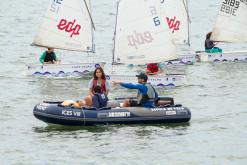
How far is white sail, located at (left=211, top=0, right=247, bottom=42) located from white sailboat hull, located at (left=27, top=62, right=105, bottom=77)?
39.7ft

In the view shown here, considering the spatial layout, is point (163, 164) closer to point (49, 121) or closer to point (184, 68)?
point (49, 121)

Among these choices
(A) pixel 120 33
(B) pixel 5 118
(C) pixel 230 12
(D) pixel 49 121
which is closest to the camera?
(D) pixel 49 121

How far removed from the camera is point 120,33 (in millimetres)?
44562

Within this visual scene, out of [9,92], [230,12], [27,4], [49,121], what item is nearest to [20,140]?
[49,121]

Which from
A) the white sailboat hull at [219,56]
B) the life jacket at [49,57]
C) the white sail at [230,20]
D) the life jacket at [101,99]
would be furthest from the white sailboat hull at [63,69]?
the life jacket at [101,99]

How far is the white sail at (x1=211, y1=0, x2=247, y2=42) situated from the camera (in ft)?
190

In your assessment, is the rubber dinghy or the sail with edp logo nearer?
the rubber dinghy

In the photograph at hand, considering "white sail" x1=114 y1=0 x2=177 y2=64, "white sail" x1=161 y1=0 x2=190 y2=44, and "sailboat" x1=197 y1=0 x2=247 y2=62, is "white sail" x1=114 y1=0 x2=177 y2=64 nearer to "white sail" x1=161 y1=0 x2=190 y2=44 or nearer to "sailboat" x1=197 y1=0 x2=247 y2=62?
"white sail" x1=161 y1=0 x2=190 y2=44

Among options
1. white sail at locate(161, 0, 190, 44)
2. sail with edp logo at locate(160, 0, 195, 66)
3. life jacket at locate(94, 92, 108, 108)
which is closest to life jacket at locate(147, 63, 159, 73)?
sail with edp logo at locate(160, 0, 195, 66)

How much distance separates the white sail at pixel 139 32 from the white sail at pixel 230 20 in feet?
45.0

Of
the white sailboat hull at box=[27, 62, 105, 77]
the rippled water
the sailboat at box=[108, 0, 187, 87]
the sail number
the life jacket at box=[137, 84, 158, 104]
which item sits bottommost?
the rippled water

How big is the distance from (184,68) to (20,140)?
2176 cm

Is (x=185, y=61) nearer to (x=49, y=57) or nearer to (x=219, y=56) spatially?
(x=219, y=56)

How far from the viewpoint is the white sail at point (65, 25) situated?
166 ft
